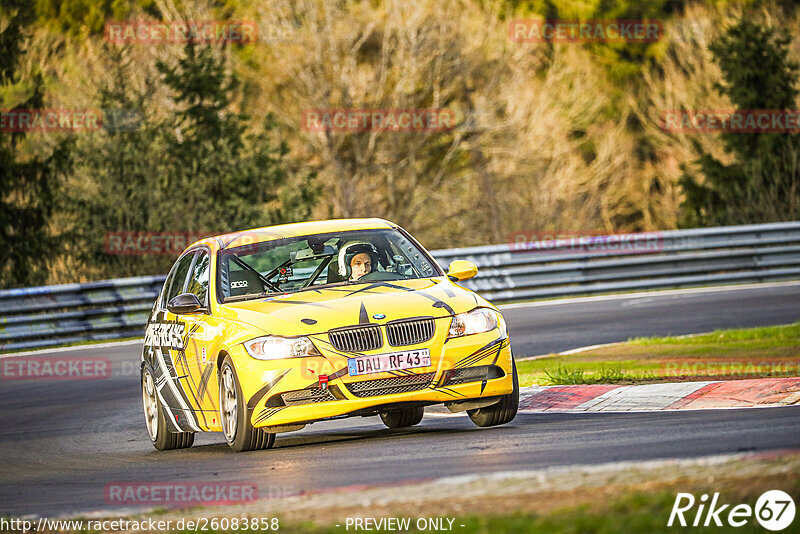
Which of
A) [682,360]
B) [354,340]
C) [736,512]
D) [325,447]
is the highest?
[736,512]

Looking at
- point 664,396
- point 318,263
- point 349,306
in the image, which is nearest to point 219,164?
point 318,263

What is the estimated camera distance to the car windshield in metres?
10.5

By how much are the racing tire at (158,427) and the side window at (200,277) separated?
3.06 feet

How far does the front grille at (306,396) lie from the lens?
30.2ft

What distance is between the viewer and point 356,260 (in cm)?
1055

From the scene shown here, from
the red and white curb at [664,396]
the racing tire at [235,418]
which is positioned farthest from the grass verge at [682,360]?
the racing tire at [235,418]

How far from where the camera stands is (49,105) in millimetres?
41156

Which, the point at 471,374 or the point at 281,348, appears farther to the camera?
the point at 471,374

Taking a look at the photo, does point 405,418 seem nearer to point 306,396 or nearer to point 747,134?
point 306,396

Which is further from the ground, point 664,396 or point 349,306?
point 349,306

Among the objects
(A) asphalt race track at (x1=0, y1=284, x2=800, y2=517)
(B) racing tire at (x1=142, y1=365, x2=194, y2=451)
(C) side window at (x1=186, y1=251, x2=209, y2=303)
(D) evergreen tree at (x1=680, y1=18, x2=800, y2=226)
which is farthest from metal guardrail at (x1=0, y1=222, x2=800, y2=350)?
(C) side window at (x1=186, y1=251, x2=209, y2=303)

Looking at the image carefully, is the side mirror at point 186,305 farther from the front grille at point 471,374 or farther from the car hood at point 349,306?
the front grille at point 471,374

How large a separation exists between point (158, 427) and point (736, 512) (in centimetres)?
673

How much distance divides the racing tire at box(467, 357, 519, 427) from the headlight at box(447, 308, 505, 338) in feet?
1.11
